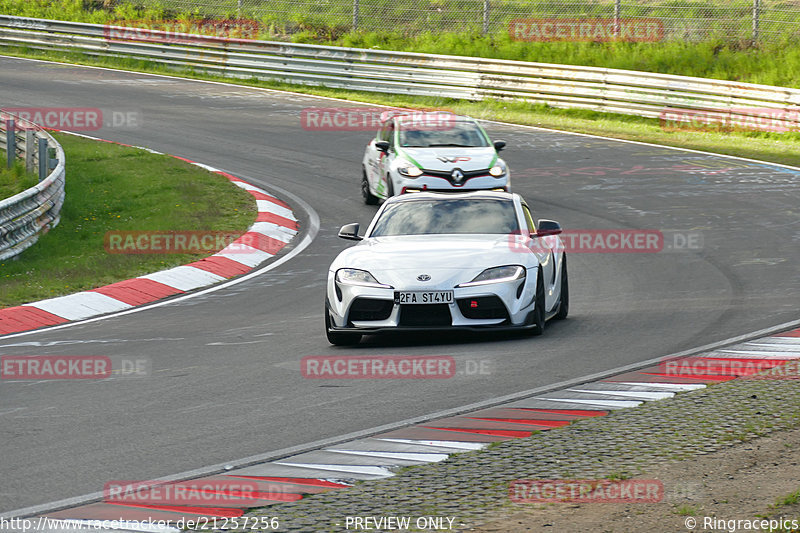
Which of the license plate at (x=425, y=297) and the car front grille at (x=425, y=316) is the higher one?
the license plate at (x=425, y=297)

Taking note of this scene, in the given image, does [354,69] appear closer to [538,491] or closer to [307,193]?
[307,193]

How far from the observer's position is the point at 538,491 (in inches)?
236

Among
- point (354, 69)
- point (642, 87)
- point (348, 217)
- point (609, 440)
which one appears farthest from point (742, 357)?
point (354, 69)

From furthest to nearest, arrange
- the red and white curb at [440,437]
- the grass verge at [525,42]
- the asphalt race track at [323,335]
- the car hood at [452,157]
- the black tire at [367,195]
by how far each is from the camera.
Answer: the grass verge at [525,42] → the black tire at [367,195] → the car hood at [452,157] → the asphalt race track at [323,335] → the red and white curb at [440,437]

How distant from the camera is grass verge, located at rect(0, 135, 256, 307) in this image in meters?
14.6

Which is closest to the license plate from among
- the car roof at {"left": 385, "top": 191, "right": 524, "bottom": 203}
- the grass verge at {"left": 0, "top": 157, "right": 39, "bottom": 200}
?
the car roof at {"left": 385, "top": 191, "right": 524, "bottom": 203}

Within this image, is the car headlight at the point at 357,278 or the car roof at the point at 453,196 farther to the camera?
the car roof at the point at 453,196

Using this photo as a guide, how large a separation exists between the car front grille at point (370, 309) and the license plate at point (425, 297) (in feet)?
0.39

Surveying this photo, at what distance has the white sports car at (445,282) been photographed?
1005 centimetres

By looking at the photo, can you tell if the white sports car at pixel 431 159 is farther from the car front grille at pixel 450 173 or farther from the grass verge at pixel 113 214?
the grass verge at pixel 113 214

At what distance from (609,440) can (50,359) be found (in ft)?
17.3

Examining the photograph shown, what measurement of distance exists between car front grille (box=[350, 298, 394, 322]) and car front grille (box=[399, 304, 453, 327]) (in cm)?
14

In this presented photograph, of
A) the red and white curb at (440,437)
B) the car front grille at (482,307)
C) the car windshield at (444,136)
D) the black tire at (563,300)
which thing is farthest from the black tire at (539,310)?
the car windshield at (444,136)

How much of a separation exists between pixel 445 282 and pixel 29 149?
11.0 meters
